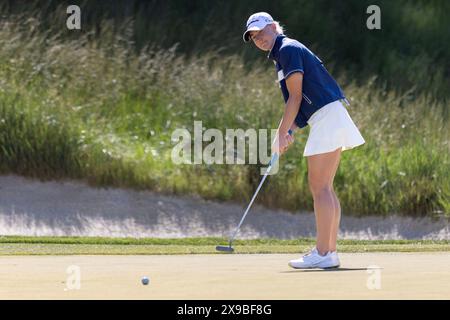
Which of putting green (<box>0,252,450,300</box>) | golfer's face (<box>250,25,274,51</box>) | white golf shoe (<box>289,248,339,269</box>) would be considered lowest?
putting green (<box>0,252,450,300</box>)

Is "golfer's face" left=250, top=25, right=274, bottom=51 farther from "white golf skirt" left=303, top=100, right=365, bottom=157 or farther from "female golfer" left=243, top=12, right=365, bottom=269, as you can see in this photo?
"white golf skirt" left=303, top=100, right=365, bottom=157

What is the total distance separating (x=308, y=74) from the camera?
8148mm

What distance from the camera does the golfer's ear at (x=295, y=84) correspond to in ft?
26.5

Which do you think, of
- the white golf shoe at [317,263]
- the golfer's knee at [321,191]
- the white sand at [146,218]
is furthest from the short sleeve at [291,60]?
the white sand at [146,218]

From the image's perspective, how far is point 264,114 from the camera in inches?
647

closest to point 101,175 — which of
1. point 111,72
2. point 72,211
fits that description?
point 72,211

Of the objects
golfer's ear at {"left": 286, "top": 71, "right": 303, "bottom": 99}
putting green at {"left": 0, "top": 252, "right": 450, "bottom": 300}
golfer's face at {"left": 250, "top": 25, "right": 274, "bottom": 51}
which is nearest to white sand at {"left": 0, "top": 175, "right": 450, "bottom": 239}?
putting green at {"left": 0, "top": 252, "right": 450, "bottom": 300}

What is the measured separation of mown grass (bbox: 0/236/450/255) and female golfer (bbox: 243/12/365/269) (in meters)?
2.58

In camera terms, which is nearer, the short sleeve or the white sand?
the short sleeve

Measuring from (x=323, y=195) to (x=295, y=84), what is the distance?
2.75 ft

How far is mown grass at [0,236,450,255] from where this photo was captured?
36.0 ft

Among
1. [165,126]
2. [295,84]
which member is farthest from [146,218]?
[295,84]

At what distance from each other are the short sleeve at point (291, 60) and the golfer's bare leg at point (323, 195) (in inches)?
25.8

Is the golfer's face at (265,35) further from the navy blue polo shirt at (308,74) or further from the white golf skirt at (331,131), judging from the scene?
the white golf skirt at (331,131)
